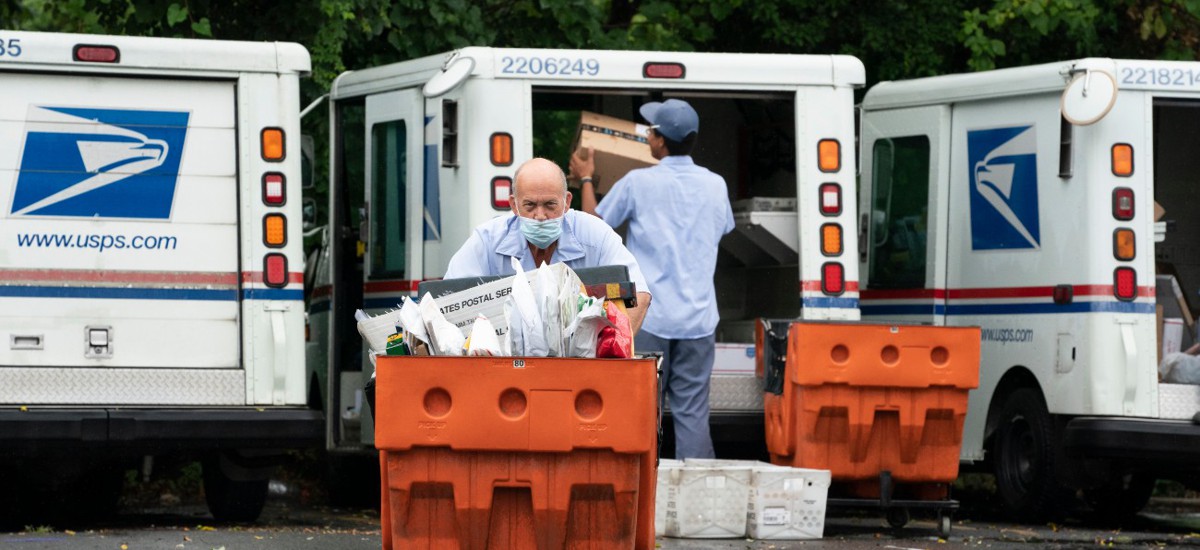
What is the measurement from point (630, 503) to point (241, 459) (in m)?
4.03

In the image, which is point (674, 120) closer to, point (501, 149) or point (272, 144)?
point (501, 149)

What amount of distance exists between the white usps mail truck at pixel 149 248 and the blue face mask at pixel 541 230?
295 centimetres

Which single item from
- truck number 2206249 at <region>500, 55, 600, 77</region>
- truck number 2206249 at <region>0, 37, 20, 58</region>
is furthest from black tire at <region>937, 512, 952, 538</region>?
truck number 2206249 at <region>0, 37, 20, 58</region>

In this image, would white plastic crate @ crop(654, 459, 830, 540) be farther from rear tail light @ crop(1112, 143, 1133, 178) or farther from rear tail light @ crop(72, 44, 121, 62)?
rear tail light @ crop(72, 44, 121, 62)

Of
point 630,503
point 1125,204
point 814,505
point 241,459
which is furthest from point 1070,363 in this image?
point 630,503

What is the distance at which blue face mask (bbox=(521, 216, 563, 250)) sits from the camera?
683 centimetres

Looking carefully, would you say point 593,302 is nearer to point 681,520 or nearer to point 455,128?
point 681,520

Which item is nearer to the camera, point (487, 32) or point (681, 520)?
point (681, 520)

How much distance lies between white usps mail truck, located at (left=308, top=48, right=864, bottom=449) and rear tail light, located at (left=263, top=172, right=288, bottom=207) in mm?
826

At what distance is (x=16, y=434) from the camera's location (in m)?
9.10

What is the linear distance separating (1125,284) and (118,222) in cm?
460

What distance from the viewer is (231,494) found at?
10.2 m

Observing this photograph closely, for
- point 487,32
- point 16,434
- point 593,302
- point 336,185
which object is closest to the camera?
point 593,302

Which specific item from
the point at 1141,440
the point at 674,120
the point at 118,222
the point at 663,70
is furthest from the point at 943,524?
the point at 118,222
